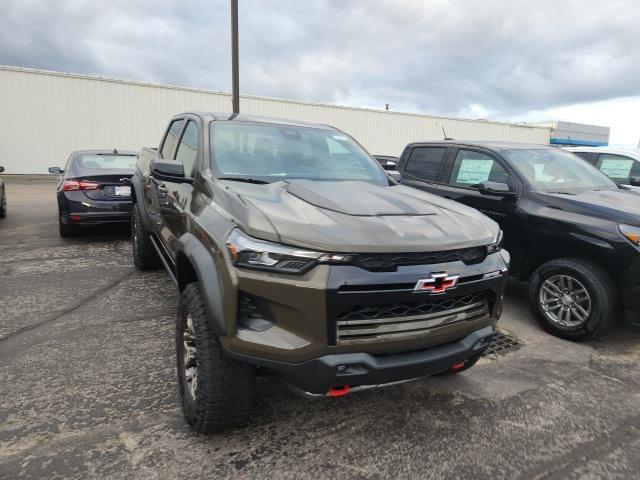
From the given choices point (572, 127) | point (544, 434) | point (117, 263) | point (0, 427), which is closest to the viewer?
point (0, 427)

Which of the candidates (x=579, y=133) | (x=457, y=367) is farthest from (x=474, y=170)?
(x=579, y=133)

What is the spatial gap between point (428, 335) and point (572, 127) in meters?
44.6

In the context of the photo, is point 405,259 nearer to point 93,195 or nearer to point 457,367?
point 457,367

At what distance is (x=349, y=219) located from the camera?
7.20ft

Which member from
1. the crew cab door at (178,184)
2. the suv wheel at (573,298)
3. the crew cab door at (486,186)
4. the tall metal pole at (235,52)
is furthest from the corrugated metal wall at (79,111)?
the suv wheel at (573,298)

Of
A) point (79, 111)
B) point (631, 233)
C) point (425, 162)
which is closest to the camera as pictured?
point (631, 233)

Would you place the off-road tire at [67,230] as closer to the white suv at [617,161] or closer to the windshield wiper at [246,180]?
the windshield wiper at [246,180]

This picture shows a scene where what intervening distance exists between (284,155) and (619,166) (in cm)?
647

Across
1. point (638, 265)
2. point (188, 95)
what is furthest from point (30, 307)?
point (188, 95)

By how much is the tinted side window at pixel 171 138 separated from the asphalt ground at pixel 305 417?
5.11ft

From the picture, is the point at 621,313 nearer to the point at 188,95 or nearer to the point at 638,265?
the point at 638,265

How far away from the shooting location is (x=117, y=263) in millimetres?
5828

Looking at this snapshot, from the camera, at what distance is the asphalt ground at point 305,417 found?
223 cm

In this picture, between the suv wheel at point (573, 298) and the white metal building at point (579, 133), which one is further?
the white metal building at point (579, 133)
